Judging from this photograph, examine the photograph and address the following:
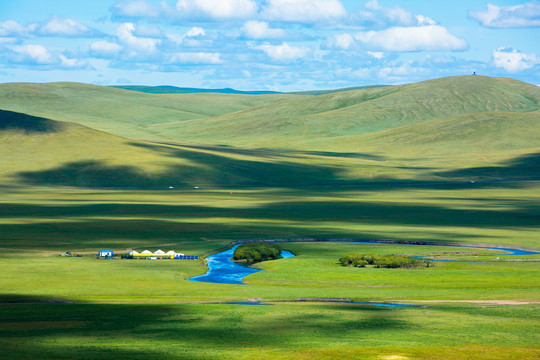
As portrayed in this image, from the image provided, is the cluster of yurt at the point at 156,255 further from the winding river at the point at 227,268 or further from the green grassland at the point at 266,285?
the green grassland at the point at 266,285

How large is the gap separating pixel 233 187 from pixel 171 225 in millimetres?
81890

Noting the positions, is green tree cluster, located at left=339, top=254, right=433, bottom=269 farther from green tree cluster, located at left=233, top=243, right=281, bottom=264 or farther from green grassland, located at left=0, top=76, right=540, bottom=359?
green tree cluster, located at left=233, top=243, right=281, bottom=264

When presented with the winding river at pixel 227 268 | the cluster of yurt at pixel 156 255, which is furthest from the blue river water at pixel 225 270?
the cluster of yurt at pixel 156 255

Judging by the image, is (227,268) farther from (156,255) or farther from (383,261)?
(383,261)

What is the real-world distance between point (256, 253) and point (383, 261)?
547 inches

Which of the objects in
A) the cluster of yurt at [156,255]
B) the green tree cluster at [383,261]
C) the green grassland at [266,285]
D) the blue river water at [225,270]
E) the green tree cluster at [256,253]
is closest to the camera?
the green grassland at [266,285]

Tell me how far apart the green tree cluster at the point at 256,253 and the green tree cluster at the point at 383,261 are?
8.71 metres

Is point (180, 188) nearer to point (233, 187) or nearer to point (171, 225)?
point (233, 187)

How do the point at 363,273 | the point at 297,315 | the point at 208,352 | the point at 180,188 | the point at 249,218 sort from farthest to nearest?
the point at 180,188 → the point at 249,218 → the point at 363,273 → the point at 297,315 → the point at 208,352

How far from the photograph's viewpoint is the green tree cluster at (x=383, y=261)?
78625 mm

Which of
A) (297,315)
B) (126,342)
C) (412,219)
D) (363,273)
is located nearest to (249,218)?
(412,219)

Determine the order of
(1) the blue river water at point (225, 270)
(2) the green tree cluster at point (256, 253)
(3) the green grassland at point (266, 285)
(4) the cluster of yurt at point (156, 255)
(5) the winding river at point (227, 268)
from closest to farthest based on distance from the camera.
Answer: (3) the green grassland at point (266, 285)
(1) the blue river water at point (225, 270)
(5) the winding river at point (227, 268)
(2) the green tree cluster at point (256, 253)
(4) the cluster of yurt at point (156, 255)

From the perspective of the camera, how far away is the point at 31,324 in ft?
158

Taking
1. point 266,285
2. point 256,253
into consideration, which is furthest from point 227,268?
point 266,285
